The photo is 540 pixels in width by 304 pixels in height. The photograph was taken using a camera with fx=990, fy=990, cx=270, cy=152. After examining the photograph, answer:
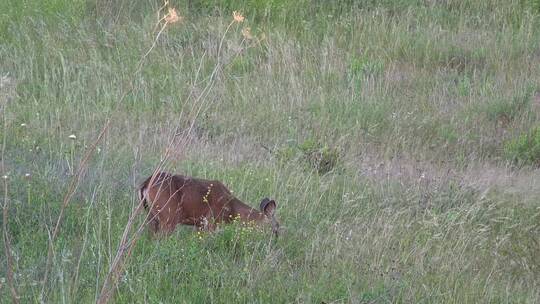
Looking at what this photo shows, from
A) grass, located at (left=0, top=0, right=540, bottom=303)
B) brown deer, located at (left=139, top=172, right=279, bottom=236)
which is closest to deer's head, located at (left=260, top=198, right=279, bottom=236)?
brown deer, located at (left=139, top=172, right=279, bottom=236)

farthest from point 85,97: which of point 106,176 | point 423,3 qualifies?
point 423,3

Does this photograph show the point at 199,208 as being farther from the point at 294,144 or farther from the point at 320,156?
the point at 294,144

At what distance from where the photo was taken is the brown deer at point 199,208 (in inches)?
255

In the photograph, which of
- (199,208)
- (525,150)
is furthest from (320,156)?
(525,150)

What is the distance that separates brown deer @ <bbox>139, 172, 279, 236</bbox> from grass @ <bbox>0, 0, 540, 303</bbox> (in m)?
0.14

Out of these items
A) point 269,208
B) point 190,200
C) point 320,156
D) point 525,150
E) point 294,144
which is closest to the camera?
point 190,200

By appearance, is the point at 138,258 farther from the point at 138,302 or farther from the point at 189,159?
the point at 189,159

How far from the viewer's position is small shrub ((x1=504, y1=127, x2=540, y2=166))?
9.65 meters

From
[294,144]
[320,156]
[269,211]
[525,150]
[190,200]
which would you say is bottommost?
[525,150]

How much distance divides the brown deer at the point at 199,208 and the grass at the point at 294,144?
14 centimetres

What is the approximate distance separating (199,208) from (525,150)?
4.35 m

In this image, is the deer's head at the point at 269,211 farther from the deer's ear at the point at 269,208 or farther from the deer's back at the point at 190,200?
the deer's back at the point at 190,200

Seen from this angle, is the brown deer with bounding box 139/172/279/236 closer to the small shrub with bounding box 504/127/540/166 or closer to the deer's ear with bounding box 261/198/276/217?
the deer's ear with bounding box 261/198/276/217

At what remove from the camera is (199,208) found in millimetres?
6660
